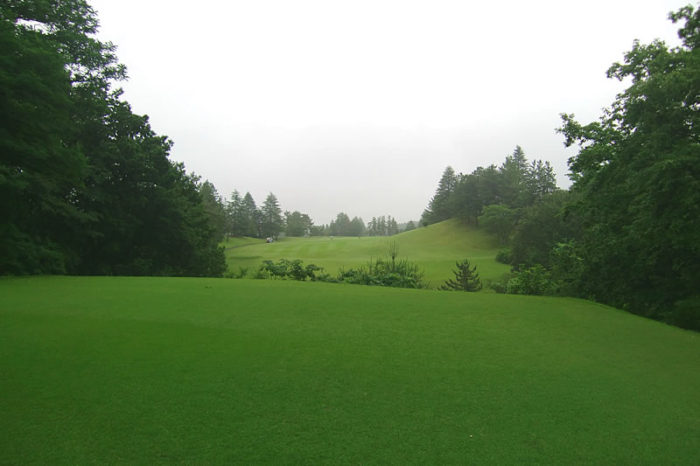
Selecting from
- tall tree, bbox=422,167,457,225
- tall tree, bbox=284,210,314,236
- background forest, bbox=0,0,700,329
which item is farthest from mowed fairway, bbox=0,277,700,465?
tall tree, bbox=284,210,314,236

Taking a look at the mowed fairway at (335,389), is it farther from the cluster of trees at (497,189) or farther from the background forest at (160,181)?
the cluster of trees at (497,189)

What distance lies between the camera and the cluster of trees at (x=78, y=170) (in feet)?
37.2

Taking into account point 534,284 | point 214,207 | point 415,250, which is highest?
point 214,207

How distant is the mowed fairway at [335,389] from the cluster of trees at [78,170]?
26.3ft

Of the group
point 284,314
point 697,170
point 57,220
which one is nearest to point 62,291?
point 284,314

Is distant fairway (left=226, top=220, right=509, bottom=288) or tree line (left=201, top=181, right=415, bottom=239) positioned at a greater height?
tree line (left=201, top=181, right=415, bottom=239)

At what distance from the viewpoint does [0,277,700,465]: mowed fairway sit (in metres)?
2.38

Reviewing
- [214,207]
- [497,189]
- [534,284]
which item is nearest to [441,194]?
[497,189]

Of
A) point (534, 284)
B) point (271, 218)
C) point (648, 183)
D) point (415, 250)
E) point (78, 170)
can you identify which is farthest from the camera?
point (271, 218)

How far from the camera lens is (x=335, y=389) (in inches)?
128

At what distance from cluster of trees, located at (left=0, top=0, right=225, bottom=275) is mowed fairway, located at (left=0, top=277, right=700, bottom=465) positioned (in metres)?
8.02

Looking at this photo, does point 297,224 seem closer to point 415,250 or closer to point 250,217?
point 250,217

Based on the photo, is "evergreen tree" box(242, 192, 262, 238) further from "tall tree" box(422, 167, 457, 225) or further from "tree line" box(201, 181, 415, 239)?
"tall tree" box(422, 167, 457, 225)

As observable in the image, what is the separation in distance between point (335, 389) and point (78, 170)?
43.7ft
